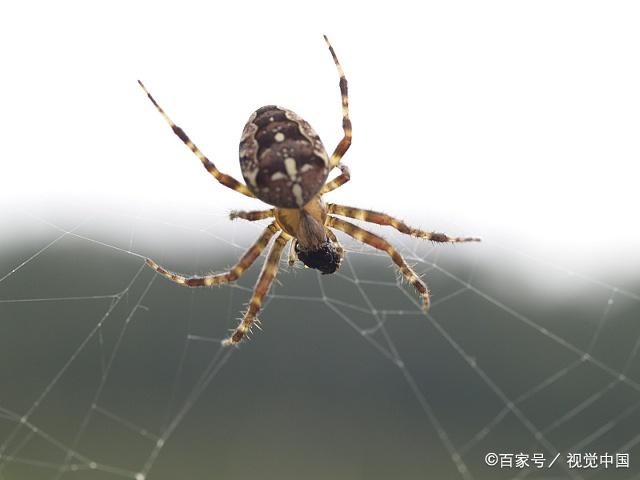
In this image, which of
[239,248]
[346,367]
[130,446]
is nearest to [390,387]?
[346,367]

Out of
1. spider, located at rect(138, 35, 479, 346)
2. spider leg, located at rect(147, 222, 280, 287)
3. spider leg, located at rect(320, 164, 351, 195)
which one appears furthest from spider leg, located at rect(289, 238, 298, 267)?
spider leg, located at rect(320, 164, 351, 195)

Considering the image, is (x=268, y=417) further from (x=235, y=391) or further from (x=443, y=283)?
(x=443, y=283)

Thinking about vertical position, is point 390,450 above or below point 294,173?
below

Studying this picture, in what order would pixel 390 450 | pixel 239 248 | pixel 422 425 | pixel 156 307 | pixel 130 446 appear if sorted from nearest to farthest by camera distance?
pixel 239 248 → pixel 130 446 → pixel 390 450 → pixel 422 425 → pixel 156 307

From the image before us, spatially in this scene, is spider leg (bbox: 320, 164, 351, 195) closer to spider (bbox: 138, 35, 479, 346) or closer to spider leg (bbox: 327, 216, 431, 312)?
spider (bbox: 138, 35, 479, 346)

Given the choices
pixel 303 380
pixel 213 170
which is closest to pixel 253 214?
pixel 213 170

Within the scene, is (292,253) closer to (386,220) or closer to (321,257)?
(321,257)
